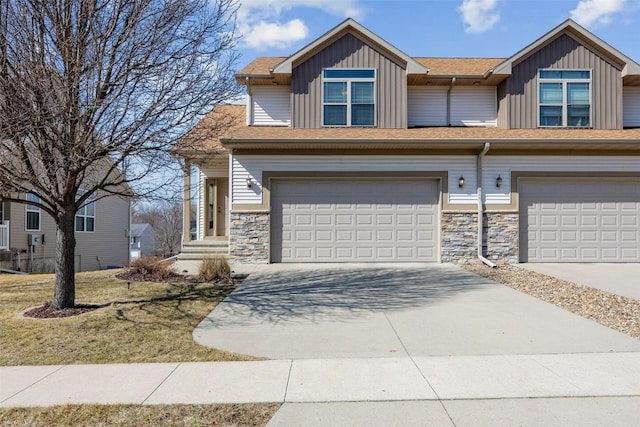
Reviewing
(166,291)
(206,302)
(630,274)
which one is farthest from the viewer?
(630,274)

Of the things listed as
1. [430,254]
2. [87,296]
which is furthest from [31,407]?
[430,254]

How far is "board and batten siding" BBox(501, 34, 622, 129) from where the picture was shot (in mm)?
13180

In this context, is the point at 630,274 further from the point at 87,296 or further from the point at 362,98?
the point at 87,296

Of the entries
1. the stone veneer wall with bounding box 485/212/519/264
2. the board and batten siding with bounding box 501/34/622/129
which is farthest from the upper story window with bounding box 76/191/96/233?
the board and batten siding with bounding box 501/34/622/129

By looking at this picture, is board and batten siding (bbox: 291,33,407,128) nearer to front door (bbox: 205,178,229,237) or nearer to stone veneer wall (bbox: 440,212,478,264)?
stone veneer wall (bbox: 440,212,478,264)

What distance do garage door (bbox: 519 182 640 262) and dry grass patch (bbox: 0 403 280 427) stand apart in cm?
1138

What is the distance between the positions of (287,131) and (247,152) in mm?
1381

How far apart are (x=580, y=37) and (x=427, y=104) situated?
17.0ft

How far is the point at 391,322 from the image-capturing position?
6.44m

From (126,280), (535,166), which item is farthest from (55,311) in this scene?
(535,166)

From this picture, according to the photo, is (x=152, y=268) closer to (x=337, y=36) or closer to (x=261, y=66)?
(x=261, y=66)

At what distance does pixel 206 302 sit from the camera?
7.66 metres

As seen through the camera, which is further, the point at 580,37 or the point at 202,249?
the point at 202,249

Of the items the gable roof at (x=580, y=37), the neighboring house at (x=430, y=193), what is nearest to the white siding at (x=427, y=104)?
the neighboring house at (x=430, y=193)
